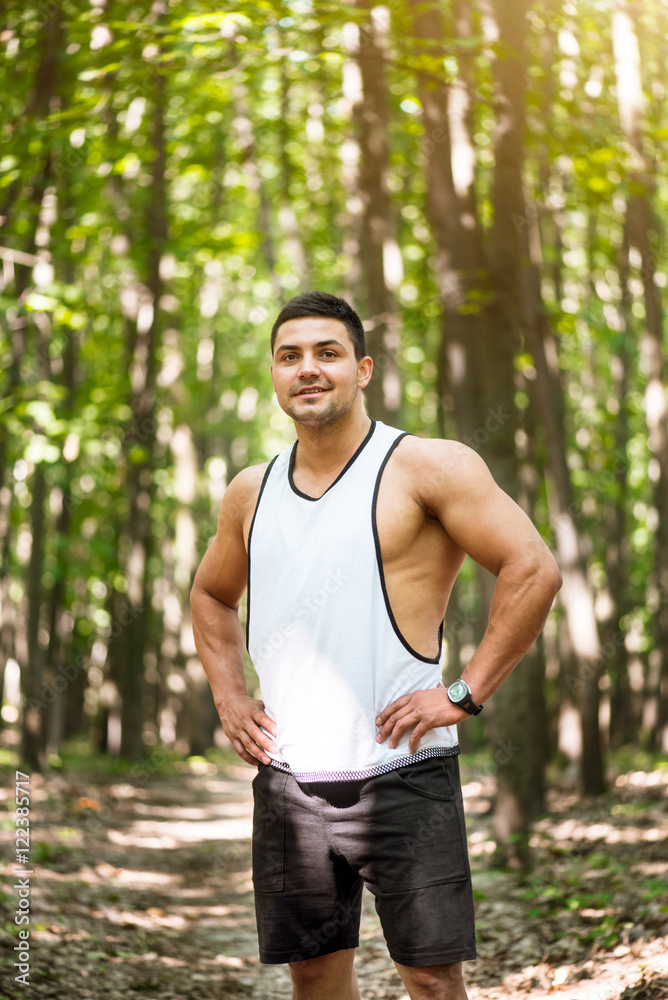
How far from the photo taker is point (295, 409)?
120 inches

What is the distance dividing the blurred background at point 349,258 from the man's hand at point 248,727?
16.3 feet

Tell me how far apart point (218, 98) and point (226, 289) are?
897cm

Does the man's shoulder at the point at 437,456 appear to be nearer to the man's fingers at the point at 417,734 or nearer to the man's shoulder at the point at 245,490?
the man's shoulder at the point at 245,490

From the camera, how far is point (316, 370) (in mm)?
3025

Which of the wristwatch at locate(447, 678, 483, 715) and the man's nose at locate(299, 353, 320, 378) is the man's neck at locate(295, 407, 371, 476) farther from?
the wristwatch at locate(447, 678, 483, 715)

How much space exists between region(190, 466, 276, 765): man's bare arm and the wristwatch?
2.22ft

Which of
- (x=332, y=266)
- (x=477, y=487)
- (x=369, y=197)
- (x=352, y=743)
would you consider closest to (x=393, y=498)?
(x=477, y=487)

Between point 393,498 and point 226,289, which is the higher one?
point 226,289

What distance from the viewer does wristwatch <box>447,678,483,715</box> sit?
2.78 meters

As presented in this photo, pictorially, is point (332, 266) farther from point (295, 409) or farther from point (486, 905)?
point (295, 409)

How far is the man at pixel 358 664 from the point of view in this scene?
9.13 feet

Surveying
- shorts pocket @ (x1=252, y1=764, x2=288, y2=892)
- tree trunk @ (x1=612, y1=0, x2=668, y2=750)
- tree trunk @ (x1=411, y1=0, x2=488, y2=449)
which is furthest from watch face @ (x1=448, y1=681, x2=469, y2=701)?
tree trunk @ (x1=612, y1=0, x2=668, y2=750)

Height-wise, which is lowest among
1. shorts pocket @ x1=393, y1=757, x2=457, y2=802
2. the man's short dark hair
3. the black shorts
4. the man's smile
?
the black shorts

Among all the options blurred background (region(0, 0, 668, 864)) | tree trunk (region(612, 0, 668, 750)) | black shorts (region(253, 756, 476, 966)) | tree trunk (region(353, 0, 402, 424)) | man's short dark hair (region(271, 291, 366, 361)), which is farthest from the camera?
tree trunk (region(353, 0, 402, 424))
